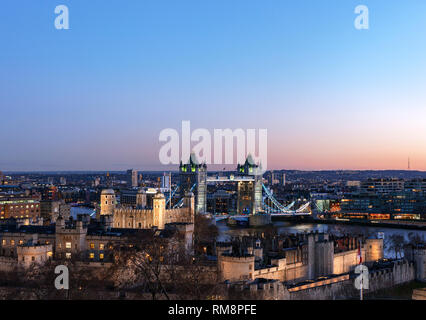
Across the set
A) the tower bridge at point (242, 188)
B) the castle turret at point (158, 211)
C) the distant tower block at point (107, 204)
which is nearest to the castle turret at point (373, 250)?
the castle turret at point (158, 211)

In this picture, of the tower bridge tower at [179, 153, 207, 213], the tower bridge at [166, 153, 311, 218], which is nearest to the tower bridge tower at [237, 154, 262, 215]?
the tower bridge at [166, 153, 311, 218]

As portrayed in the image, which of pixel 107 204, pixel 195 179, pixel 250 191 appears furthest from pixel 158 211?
pixel 250 191

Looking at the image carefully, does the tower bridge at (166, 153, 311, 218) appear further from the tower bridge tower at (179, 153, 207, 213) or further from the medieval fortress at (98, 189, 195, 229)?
the medieval fortress at (98, 189, 195, 229)

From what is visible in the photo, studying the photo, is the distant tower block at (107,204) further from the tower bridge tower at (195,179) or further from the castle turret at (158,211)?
the tower bridge tower at (195,179)

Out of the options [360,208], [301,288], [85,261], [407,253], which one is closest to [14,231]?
[85,261]
